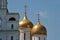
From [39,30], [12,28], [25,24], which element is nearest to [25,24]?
[25,24]

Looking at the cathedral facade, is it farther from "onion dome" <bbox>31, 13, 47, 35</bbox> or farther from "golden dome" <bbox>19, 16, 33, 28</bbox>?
"golden dome" <bbox>19, 16, 33, 28</bbox>

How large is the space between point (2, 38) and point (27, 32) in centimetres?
621

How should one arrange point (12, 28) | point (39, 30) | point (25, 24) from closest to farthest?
point (12, 28) → point (39, 30) → point (25, 24)

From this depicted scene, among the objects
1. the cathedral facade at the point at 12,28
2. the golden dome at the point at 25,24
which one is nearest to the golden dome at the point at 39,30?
the cathedral facade at the point at 12,28

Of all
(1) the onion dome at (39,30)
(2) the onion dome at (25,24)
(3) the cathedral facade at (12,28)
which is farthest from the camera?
(2) the onion dome at (25,24)

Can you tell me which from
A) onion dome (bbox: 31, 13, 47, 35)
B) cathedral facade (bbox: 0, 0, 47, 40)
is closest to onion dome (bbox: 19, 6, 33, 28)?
cathedral facade (bbox: 0, 0, 47, 40)

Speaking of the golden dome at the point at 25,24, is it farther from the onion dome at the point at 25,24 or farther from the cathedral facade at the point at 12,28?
the cathedral facade at the point at 12,28

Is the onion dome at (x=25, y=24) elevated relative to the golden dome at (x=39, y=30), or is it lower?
elevated

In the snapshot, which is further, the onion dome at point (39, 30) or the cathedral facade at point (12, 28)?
the onion dome at point (39, 30)

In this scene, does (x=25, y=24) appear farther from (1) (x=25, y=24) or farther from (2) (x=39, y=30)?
(2) (x=39, y=30)

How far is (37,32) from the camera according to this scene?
165 ft

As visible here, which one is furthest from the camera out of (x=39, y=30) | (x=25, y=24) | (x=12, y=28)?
(x=25, y=24)

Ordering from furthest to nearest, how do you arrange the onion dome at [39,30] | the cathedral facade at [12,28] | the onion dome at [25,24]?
the onion dome at [25,24] < the onion dome at [39,30] < the cathedral facade at [12,28]

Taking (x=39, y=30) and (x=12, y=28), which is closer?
(x=12, y=28)
